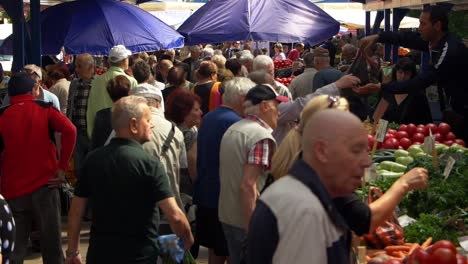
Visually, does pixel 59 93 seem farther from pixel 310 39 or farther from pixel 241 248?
pixel 241 248

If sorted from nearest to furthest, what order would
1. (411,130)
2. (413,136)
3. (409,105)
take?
(413,136), (411,130), (409,105)

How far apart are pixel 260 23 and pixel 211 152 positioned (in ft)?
27.7

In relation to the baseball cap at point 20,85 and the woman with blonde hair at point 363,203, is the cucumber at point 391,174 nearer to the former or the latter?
the woman with blonde hair at point 363,203

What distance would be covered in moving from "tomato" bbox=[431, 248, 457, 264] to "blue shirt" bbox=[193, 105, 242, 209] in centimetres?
234

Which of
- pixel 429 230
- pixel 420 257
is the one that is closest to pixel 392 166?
pixel 429 230

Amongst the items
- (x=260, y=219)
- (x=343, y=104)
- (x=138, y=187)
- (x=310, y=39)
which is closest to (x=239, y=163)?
(x=138, y=187)

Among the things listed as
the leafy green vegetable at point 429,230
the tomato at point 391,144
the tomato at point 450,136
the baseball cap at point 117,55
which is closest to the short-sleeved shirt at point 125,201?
the leafy green vegetable at point 429,230

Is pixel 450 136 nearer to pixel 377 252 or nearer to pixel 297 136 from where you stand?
pixel 377 252

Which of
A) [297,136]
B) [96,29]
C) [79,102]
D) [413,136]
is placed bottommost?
[413,136]

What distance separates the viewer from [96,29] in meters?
13.8

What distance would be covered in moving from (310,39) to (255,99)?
29.6 ft

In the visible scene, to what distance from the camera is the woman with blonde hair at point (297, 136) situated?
5.10 meters

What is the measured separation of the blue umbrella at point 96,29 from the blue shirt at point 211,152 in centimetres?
626

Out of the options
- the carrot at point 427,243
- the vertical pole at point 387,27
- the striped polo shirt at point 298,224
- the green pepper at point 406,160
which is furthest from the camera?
the vertical pole at point 387,27
